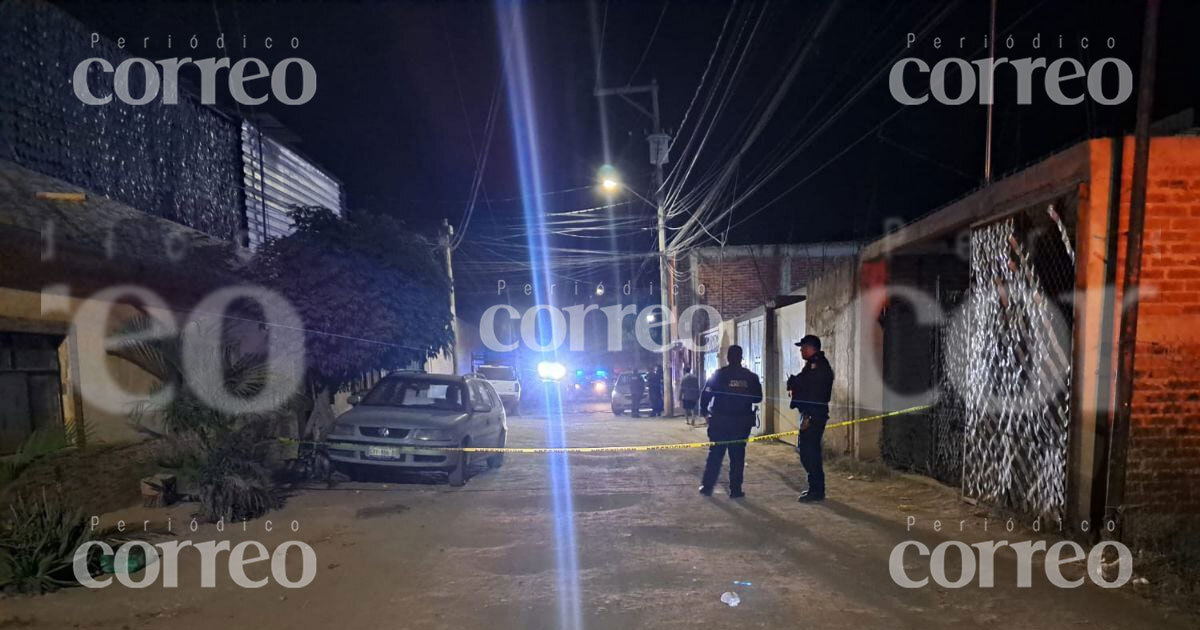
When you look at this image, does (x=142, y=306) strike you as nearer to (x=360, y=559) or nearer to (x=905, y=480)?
(x=360, y=559)

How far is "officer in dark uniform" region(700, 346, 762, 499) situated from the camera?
6.96 metres

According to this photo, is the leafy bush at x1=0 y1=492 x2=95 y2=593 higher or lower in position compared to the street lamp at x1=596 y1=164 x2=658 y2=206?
lower

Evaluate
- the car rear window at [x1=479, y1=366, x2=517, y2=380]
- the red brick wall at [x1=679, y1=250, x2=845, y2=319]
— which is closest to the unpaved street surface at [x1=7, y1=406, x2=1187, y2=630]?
the red brick wall at [x1=679, y1=250, x2=845, y2=319]

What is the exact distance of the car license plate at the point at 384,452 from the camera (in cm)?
749

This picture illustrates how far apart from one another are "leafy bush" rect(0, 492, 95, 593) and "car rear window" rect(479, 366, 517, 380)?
1890 centimetres

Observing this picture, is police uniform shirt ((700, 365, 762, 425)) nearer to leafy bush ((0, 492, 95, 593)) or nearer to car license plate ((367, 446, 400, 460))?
car license plate ((367, 446, 400, 460))

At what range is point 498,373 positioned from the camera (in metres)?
23.8

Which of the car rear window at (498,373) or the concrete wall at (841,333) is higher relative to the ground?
the concrete wall at (841,333)

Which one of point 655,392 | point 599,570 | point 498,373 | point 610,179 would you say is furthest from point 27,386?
point 498,373

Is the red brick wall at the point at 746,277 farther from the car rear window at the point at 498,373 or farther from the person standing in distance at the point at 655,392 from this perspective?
the car rear window at the point at 498,373

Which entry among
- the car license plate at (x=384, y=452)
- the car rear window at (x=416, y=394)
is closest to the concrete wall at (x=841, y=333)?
the car rear window at (x=416, y=394)

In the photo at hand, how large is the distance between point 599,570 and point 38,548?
3.87 meters

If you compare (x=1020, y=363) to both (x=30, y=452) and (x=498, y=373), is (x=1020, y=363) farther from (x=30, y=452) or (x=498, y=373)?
(x=498, y=373)

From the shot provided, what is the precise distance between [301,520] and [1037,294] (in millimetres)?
7096
